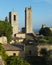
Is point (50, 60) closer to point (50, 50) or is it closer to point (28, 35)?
point (50, 50)

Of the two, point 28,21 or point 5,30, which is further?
point 28,21

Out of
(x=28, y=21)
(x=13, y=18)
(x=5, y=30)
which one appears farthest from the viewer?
(x=28, y=21)

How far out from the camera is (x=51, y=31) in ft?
240

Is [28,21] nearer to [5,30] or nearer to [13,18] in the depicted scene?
[13,18]

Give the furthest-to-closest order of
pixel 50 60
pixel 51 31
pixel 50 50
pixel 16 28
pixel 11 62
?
pixel 16 28 → pixel 51 31 → pixel 50 50 → pixel 50 60 → pixel 11 62

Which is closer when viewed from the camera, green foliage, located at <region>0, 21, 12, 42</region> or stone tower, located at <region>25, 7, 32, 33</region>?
green foliage, located at <region>0, 21, 12, 42</region>

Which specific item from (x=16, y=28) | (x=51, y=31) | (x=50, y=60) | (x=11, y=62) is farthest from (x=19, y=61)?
Answer: (x=16, y=28)

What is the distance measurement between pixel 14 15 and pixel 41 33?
9.21 meters

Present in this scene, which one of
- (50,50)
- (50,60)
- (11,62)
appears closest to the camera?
(11,62)

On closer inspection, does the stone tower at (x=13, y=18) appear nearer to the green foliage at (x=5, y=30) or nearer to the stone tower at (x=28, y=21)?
the stone tower at (x=28, y=21)

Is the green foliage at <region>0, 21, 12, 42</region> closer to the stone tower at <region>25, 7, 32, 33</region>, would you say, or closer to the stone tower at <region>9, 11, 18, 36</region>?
the stone tower at <region>9, 11, 18, 36</region>

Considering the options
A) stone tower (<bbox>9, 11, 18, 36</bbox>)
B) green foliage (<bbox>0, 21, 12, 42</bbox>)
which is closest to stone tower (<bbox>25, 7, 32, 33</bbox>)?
stone tower (<bbox>9, 11, 18, 36</bbox>)

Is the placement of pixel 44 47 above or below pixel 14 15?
below

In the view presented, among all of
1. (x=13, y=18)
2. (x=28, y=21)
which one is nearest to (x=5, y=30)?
(x=13, y=18)
